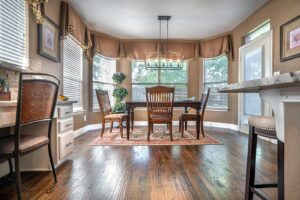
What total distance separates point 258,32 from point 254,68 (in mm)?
732

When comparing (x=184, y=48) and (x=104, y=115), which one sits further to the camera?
(x=184, y=48)

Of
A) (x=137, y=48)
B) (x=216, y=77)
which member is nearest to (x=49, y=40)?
(x=137, y=48)

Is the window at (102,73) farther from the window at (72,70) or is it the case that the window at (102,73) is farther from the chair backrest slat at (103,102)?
the chair backrest slat at (103,102)

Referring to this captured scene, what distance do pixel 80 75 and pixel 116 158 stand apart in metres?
2.58

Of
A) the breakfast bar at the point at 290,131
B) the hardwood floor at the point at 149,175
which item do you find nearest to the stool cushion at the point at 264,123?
the breakfast bar at the point at 290,131

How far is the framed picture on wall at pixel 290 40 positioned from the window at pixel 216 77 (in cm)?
222

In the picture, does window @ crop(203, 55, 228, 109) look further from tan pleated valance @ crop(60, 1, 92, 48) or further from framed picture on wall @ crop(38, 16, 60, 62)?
framed picture on wall @ crop(38, 16, 60, 62)

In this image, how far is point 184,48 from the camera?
237 inches

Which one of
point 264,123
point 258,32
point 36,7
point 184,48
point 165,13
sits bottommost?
point 264,123

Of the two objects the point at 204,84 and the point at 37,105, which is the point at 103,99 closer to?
the point at 37,105

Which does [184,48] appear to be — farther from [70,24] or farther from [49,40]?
[49,40]

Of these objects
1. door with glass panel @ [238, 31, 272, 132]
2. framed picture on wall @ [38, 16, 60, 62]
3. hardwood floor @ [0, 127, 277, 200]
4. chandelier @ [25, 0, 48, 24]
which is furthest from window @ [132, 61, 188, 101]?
chandelier @ [25, 0, 48, 24]

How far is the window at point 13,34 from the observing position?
195cm

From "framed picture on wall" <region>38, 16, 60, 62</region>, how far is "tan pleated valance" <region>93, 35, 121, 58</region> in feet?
6.08
